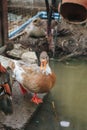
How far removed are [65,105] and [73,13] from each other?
134 cm

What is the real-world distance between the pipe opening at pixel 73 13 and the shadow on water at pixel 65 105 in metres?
0.87

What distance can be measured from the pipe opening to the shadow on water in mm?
872

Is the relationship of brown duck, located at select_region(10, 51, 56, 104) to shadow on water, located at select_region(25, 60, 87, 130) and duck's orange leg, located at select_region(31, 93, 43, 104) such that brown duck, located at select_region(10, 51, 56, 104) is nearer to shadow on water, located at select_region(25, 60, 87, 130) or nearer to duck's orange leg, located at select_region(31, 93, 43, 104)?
duck's orange leg, located at select_region(31, 93, 43, 104)

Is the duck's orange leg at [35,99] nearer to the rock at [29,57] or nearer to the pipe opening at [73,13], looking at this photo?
the rock at [29,57]

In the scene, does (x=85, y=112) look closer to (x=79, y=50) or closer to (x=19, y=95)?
(x=19, y=95)

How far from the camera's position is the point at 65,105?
3973 millimetres

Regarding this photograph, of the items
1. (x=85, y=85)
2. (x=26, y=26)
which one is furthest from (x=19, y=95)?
(x=26, y=26)

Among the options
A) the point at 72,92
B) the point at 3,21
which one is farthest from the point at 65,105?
the point at 3,21

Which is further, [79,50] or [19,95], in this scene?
[79,50]

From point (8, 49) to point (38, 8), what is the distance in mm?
2915

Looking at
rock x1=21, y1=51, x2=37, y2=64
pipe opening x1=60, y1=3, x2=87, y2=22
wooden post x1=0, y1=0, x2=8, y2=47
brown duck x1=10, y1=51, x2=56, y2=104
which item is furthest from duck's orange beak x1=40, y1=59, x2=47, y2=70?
wooden post x1=0, y1=0, x2=8, y2=47

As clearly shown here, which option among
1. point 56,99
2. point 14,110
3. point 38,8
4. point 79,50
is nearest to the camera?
point 14,110

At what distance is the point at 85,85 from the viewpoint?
15.0ft

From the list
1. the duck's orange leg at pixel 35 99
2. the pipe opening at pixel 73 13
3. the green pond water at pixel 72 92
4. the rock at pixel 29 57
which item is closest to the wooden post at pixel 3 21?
the rock at pixel 29 57
